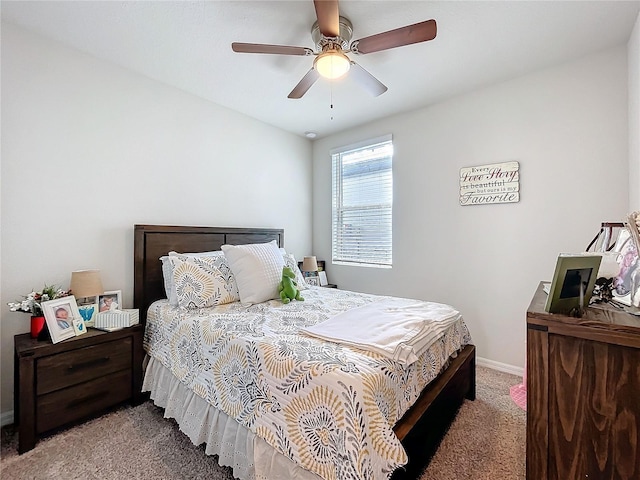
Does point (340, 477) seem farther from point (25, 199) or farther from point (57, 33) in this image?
point (57, 33)

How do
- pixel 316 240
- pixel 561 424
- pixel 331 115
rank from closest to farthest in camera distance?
1. pixel 561 424
2. pixel 331 115
3. pixel 316 240

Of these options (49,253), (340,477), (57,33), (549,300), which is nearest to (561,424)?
(549,300)

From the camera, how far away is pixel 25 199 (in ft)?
6.48

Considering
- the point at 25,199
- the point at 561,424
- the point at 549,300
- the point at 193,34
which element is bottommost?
the point at 561,424

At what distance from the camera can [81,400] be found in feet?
6.18

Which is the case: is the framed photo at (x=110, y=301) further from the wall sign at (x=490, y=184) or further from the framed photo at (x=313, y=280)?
the wall sign at (x=490, y=184)

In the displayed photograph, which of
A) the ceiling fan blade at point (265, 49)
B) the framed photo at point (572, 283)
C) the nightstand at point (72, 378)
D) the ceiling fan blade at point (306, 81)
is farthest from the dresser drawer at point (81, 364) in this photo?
the framed photo at point (572, 283)

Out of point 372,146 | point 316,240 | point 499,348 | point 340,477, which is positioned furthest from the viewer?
point 316,240

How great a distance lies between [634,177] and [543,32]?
1.15m

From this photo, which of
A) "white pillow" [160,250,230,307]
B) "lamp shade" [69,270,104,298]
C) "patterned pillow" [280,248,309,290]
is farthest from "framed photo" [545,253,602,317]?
"lamp shade" [69,270,104,298]

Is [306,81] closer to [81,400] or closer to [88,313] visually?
[88,313]

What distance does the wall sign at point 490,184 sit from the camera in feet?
8.52

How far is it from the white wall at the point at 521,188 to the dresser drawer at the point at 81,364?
8.38ft

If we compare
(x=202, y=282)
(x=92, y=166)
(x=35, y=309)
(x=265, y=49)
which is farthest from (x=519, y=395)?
(x=92, y=166)
